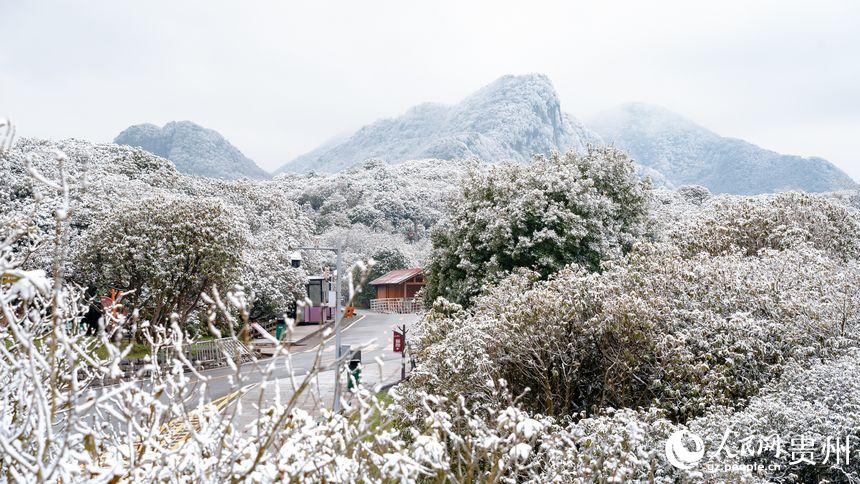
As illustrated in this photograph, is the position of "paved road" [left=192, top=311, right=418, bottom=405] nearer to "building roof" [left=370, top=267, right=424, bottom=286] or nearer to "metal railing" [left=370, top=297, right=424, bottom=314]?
"metal railing" [left=370, top=297, right=424, bottom=314]

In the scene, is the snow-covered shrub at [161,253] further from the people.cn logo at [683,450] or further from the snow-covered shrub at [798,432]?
the snow-covered shrub at [798,432]

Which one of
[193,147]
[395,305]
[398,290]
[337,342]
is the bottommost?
[395,305]

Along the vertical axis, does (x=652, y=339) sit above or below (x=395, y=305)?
above

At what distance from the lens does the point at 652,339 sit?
11.7 metres

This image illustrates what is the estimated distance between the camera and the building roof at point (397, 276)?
6221 cm

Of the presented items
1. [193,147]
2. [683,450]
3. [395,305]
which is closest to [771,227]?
[683,450]

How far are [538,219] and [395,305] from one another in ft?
132

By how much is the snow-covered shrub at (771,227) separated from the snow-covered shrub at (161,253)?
1801 cm

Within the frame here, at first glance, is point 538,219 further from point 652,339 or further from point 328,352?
point 328,352

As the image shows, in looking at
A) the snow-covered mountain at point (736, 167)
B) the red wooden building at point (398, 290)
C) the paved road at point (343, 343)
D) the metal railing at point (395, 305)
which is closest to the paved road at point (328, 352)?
the paved road at point (343, 343)

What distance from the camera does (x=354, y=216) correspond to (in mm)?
76812

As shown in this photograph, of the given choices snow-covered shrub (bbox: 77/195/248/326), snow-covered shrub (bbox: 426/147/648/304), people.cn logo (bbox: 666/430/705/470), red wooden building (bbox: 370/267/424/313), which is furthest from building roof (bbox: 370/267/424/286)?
people.cn logo (bbox: 666/430/705/470)

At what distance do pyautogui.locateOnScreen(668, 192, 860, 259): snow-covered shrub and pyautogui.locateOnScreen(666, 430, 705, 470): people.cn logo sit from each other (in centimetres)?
1227

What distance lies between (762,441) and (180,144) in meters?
157
